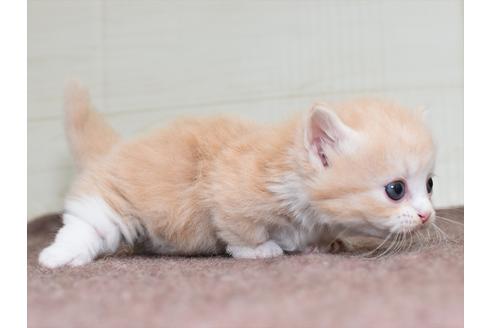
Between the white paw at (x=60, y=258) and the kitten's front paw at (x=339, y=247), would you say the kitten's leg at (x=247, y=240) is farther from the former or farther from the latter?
the white paw at (x=60, y=258)

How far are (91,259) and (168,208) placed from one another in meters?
0.23

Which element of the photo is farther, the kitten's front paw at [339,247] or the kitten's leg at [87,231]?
the kitten's front paw at [339,247]

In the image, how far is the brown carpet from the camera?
0.78 metres

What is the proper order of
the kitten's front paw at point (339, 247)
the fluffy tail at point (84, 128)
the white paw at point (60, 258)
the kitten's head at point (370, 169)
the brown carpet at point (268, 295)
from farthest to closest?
1. the fluffy tail at point (84, 128)
2. the kitten's front paw at point (339, 247)
3. the white paw at point (60, 258)
4. the kitten's head at point (370, 169)
5. the brown carpet at point (268, 295)

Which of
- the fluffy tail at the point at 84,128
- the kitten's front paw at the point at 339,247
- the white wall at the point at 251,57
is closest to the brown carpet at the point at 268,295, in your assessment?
the kitten's front paw at the point at 339,247

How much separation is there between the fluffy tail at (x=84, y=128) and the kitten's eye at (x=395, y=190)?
34.4 inches

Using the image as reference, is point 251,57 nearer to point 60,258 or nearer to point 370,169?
point 370,169

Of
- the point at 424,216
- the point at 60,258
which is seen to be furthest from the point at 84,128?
the point at 424,216

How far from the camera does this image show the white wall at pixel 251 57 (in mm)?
1844

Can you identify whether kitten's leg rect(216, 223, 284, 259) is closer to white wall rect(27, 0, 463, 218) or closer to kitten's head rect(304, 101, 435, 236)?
kitten's head rect(304, 101, 435, 236)

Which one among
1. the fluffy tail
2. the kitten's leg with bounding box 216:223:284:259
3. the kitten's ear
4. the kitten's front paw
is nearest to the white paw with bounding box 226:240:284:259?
the kitten's leg with bounding box 216:223:284:259

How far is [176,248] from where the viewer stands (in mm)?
1531

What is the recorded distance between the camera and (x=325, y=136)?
1.29 metres
